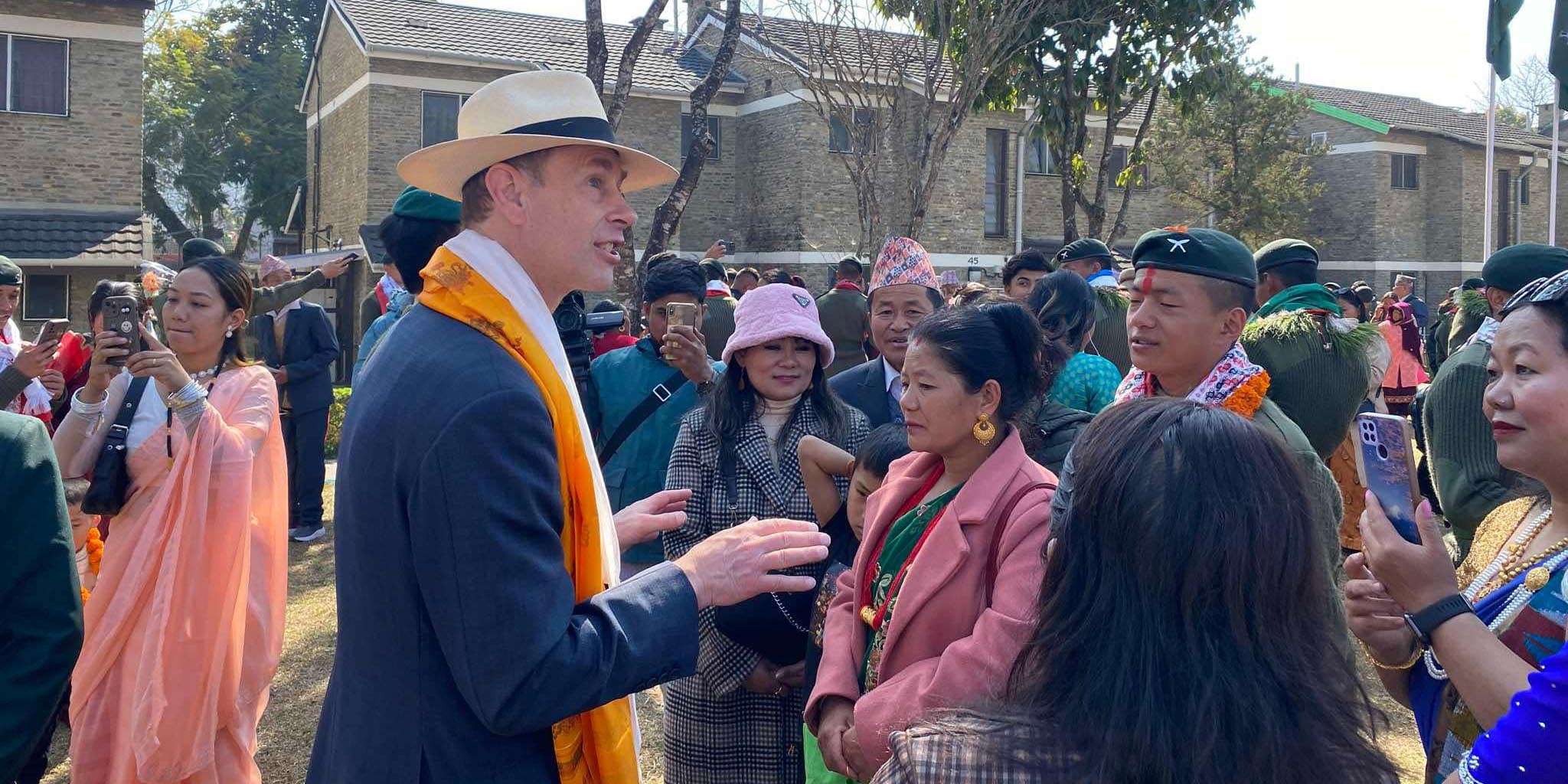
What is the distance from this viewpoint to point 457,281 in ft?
6.97

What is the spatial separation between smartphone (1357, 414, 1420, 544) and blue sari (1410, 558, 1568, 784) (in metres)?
0.22

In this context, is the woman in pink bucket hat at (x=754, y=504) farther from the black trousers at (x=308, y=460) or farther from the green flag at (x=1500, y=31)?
the green flag at (x=1500, y=31)

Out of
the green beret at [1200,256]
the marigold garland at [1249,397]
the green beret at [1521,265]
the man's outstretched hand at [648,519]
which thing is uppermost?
the green beret at [1521,265]

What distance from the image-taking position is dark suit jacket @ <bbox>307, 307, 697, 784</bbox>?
185 cm

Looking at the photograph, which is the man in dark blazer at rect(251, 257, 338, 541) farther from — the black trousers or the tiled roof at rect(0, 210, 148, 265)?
the tiled roof at rect(0, 210, 148, 265)

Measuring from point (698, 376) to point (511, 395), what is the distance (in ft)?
8.21

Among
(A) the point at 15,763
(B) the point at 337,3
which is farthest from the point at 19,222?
(A) the point at 15,763

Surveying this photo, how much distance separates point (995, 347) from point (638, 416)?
74.6 inches

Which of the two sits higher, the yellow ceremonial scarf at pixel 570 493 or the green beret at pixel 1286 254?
the green beret at pixel 1286 254

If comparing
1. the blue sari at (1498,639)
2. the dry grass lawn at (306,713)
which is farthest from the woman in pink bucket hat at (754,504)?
the blue sari at (1498,639)

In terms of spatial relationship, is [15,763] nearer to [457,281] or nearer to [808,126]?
[457,281]

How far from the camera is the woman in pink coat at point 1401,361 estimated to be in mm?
13078

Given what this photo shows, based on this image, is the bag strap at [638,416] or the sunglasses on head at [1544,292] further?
the bag strap at [638,416]

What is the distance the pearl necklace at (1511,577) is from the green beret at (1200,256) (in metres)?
1.23
